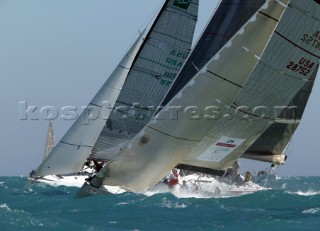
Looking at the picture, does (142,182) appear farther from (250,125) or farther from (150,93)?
(150,93)

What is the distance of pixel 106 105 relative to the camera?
32.5m

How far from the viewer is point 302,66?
83.0ft

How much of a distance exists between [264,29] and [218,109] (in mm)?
2505

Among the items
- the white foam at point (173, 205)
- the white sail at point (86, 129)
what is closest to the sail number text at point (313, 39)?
the white foam at point (173, 205)

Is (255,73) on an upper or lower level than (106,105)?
upper

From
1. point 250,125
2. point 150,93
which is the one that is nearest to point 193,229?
point 250,125

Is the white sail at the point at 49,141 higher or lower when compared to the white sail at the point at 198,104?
lower

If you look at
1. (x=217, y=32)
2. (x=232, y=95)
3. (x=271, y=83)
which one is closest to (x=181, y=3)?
(x=217, y=32)

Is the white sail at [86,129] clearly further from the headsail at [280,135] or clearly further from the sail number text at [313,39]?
the sail number text at [313,39]

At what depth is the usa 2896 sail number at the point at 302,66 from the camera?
2514 centimetres

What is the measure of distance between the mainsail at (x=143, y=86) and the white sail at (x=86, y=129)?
0.04m

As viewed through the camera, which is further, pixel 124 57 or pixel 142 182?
pixel 124 57

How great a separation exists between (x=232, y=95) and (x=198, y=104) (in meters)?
0.96

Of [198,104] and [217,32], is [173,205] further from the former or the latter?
[217,32]
